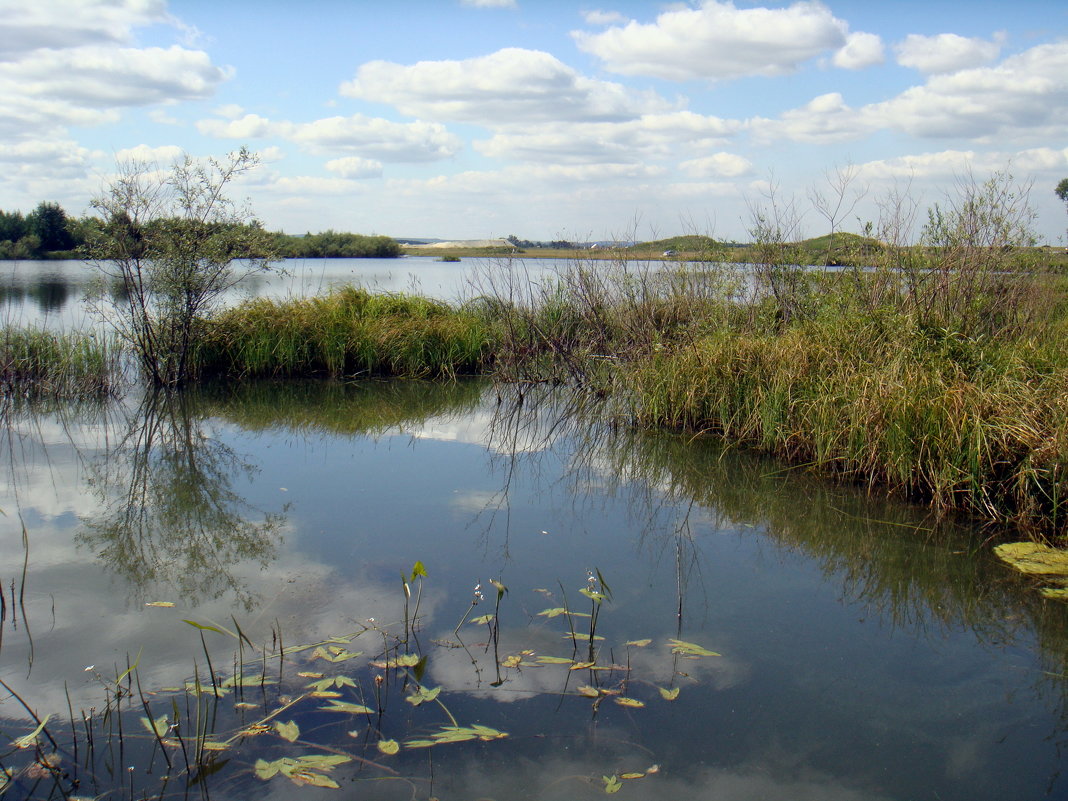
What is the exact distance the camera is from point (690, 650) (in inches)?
155

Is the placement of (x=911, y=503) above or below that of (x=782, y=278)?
below

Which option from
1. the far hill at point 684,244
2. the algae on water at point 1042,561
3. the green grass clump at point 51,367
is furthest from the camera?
the far hill at point 684,244

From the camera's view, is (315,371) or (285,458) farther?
(315,371)

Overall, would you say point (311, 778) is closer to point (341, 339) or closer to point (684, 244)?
point (341, 339)

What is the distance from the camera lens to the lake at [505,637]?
3.03 meters

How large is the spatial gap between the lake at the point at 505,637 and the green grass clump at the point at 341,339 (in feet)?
14.6

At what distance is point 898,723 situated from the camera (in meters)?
3.39

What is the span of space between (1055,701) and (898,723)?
2.66 ft

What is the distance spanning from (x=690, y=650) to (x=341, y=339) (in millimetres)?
9165

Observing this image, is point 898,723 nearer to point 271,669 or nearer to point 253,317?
point 271,669

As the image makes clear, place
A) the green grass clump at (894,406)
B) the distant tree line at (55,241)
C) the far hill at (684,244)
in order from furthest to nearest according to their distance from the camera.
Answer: the distant tree line at (55,241) → the far hill at (684,244) → the green grass clump at (894,406)

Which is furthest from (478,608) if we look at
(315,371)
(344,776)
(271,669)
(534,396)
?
(315,371)

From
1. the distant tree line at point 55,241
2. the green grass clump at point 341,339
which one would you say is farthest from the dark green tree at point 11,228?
the green grass clump at point 341,339

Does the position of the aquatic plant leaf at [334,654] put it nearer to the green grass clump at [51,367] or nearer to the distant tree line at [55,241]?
the green grass clump at [51,367]
